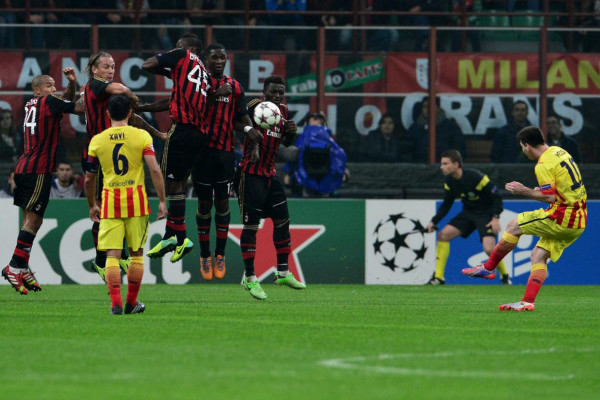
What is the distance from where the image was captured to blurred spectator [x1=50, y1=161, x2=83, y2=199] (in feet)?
58.2

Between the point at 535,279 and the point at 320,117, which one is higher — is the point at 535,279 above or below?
below

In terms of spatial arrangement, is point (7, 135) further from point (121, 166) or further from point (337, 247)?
point (121, 166)

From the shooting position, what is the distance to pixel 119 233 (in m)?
9.48

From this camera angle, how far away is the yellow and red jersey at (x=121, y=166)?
30.8 ft

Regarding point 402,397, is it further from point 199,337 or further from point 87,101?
point 87,101

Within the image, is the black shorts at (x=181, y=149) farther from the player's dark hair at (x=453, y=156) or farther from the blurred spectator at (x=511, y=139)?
the blurred spectator at (x=511, y=139)

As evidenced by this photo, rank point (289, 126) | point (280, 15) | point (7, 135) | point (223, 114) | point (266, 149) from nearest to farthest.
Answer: point (223, 114)
point (289, 126)
point (266, 149)
point (7, 135)
point (280, 15)

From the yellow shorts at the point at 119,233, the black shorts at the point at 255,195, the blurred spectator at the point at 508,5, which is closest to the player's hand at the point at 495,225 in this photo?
the black shorts at the point at 255,195

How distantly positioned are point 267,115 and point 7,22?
1021 centimetres

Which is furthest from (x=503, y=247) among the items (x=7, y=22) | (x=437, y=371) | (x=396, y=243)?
(x=7, y=22)

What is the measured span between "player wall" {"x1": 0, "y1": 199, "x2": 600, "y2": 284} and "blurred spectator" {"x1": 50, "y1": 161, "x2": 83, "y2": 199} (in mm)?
413

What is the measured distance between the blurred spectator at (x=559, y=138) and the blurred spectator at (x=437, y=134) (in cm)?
142

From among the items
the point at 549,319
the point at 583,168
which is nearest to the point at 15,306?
the point at 549,319

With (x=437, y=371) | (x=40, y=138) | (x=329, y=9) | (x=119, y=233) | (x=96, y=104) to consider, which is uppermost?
(x=329, y=9)
